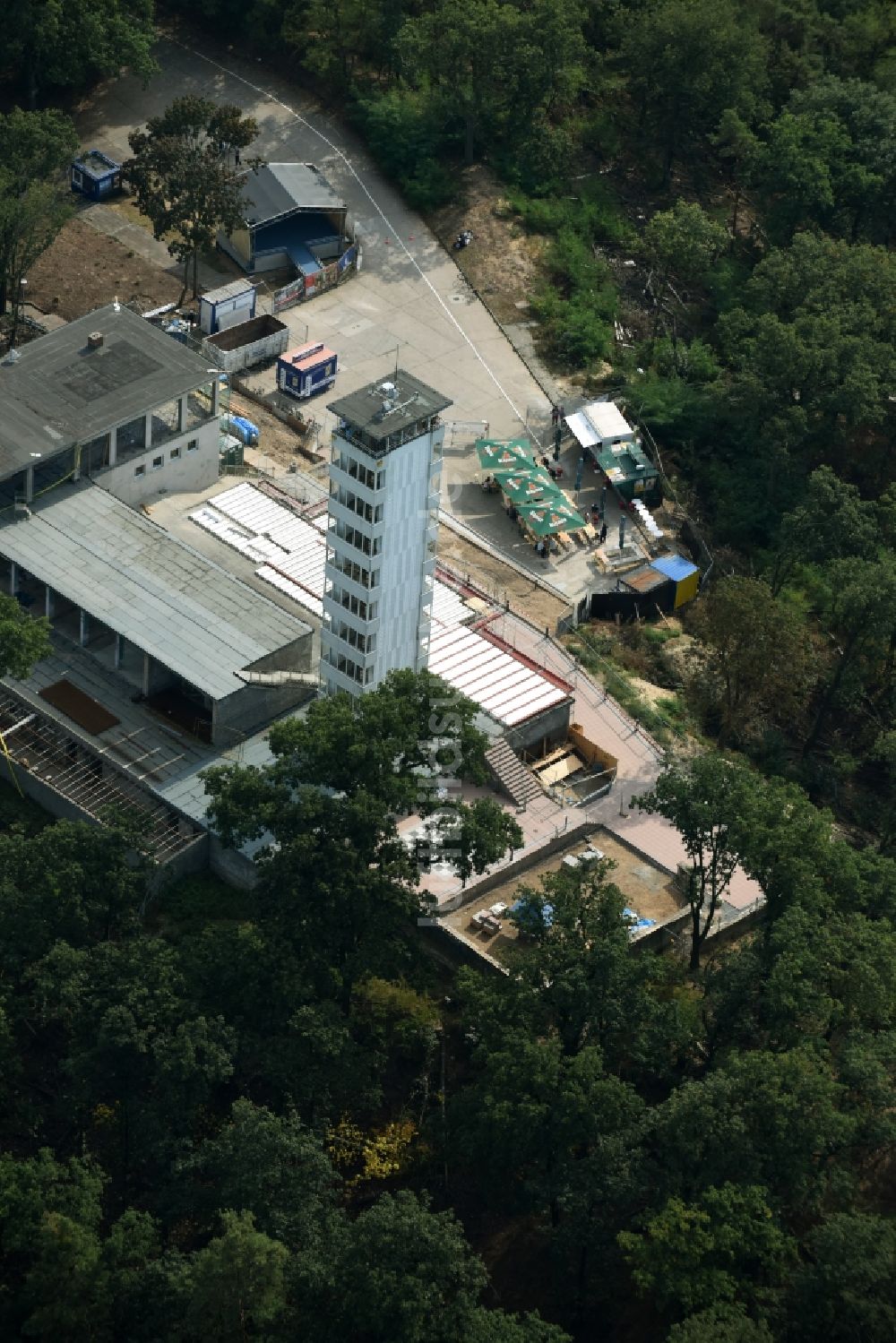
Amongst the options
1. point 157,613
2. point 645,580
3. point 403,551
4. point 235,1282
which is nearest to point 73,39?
point 157,613

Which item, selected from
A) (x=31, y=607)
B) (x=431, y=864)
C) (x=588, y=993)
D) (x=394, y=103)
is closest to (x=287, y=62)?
(x=394, y=103)

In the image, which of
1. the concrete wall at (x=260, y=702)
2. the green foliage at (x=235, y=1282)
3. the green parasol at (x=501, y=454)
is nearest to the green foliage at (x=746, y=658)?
the green parasol at (x=501, y=454)

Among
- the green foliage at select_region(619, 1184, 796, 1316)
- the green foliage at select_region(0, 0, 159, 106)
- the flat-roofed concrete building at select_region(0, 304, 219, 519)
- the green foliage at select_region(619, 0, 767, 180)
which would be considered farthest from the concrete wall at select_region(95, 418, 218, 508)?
the green foliage at select_region(619, 1184, 796, 1316)

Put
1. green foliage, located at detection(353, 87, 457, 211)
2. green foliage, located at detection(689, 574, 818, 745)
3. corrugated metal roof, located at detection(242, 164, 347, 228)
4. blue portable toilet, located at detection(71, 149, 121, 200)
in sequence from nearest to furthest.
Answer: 1. green foliage, located at detection(689, 574, 818, 745)
2. corrugated metal roof, located at detection(242, 164, 347, 228)
3. blue portable toilet, located at detection(71, 149, 121, 200)
4. green foliage, located at detection(353, 87, 457, 211)

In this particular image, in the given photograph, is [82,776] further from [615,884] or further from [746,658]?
[746,658]

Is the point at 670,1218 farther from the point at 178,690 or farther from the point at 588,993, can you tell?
the point at 178,690

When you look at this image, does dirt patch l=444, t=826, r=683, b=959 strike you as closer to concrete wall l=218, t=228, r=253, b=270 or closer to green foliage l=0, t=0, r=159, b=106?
concrete wall l=218, t=228, r=253, b=270
